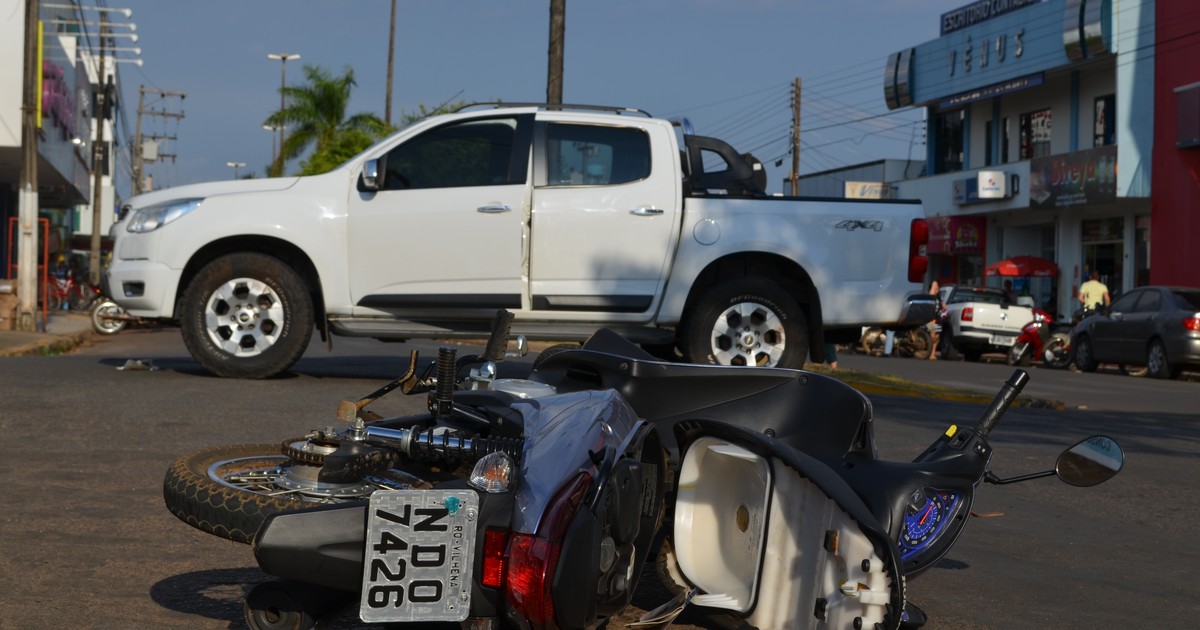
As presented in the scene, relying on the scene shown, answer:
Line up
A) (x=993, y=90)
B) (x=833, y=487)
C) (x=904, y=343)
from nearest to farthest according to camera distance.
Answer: (x=833, y=487), (x=904, y=343), (x=993, y=90)

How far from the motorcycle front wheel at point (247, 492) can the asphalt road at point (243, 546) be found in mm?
488

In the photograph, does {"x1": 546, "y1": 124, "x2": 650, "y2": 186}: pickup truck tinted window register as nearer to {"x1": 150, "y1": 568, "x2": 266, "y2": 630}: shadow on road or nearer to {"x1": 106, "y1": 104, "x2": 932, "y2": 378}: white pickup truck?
{"x1": 106, "y1": 104, "x2": 932, "y2": 378}: white pickup truck

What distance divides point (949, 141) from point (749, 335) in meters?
35.1

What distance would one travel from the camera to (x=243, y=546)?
484 centimetres

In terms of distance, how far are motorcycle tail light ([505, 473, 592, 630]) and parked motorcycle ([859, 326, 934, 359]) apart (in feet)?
86.4

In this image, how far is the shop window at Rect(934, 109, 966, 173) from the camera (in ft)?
139

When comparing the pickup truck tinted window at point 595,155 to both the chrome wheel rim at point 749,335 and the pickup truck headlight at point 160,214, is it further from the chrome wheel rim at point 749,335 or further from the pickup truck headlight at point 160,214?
the pickup truck headlight at point 160,214

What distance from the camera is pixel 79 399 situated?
889cm

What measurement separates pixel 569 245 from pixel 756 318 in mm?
1497

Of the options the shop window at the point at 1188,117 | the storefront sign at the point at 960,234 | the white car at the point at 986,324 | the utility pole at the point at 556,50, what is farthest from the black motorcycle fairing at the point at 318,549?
the storefront sign at the point at 960,234

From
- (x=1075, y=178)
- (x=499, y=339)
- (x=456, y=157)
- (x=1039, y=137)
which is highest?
(x=1039, y=137)

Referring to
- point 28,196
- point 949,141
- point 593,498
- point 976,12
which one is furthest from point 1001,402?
point 949,141

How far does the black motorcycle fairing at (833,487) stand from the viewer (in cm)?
302

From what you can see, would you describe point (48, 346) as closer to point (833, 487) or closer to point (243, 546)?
point (243, 546)
